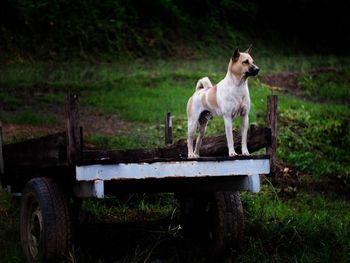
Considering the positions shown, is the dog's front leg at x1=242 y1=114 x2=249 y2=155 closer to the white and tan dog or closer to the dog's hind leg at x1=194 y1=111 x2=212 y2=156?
the white and tan dog

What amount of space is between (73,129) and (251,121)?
323 inches

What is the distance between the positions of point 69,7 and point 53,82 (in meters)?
8.32

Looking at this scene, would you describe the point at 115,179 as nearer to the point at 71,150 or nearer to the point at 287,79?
the point at 71,150

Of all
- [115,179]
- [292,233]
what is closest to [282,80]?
[292,233]

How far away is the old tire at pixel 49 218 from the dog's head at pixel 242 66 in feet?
5.80

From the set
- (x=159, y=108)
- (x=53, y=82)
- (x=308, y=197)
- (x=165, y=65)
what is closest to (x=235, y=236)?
(x=308, y=197)

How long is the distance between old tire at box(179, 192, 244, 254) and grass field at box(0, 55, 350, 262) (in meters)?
0.20

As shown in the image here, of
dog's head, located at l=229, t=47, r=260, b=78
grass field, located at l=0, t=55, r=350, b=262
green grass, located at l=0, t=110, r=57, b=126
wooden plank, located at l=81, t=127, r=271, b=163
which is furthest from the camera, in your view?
green grass, located at l=0, t=110, r=57, b=126

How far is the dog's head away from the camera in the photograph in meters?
5.54

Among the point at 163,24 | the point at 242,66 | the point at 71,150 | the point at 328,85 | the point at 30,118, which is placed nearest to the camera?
the point at 71,150

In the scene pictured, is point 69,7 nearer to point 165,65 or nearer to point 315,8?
point 165,65

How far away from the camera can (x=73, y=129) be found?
530 cm

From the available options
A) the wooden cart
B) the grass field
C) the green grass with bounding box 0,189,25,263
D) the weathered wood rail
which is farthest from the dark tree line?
the wooden cart

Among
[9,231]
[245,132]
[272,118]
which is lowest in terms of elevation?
[9,231]
